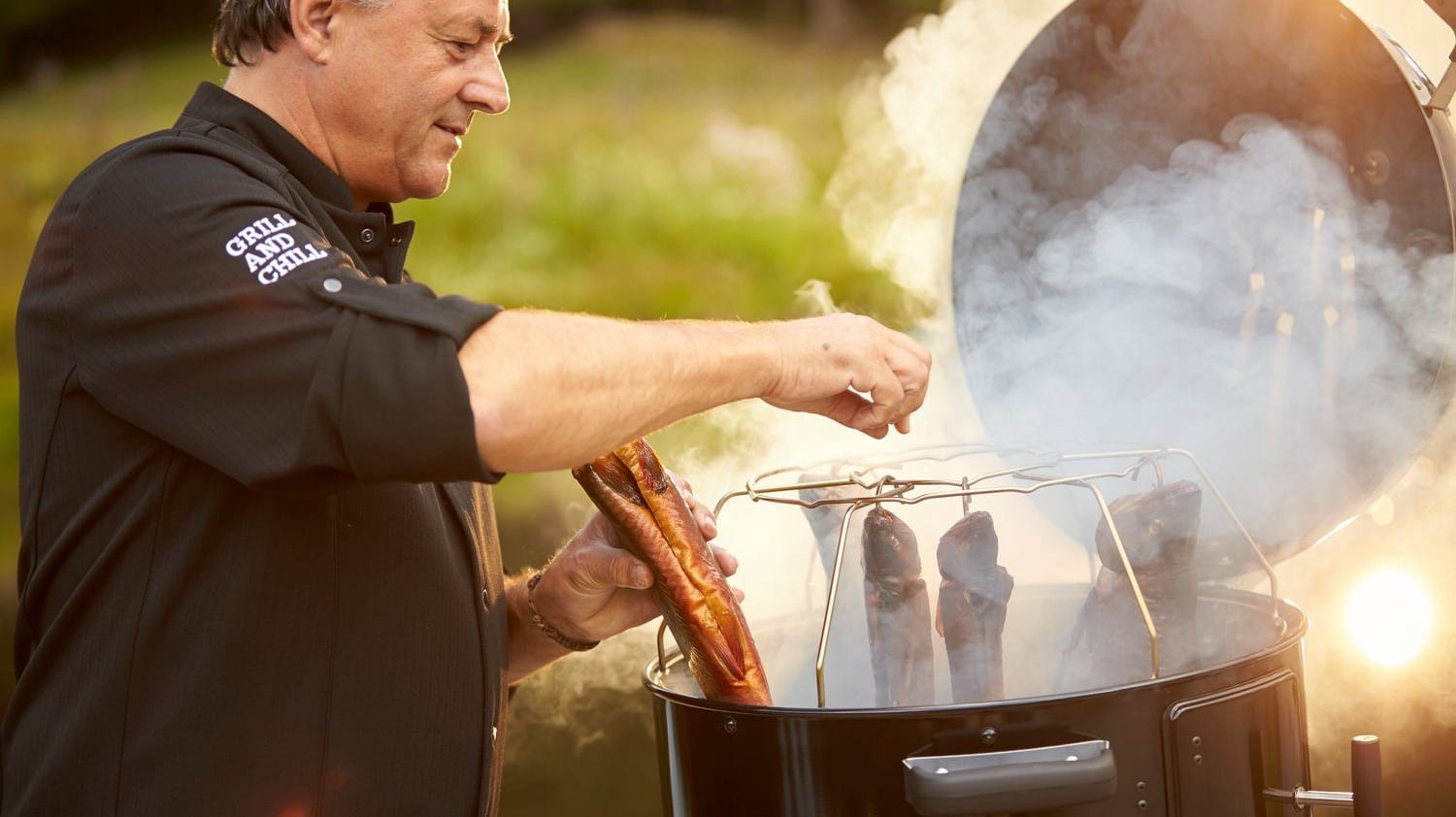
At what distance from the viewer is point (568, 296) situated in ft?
21.5

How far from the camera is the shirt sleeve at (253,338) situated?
1.41 metres

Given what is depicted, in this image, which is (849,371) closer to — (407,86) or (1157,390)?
(407,86)

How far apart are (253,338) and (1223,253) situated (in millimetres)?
1756

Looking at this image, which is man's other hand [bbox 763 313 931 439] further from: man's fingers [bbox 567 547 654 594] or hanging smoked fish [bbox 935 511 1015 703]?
man's fingers [bbox 567 547 654 594]

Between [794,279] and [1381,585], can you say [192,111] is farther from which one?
[794,279]

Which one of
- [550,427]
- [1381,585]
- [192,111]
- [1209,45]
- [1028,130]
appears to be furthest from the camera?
[1381,585]

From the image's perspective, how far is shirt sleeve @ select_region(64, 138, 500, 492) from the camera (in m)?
1.41

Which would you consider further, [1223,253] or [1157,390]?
[1157,390]

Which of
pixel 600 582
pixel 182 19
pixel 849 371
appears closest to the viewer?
pixel 849 371

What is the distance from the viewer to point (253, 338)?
57.4 inches

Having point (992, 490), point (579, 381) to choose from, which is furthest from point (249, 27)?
point (992, 490)

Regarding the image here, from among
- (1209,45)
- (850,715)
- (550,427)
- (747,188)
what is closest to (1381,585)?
(1209,45)

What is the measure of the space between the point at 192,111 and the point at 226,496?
58 centimetres

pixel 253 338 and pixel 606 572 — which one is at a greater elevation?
pixel 253 338
